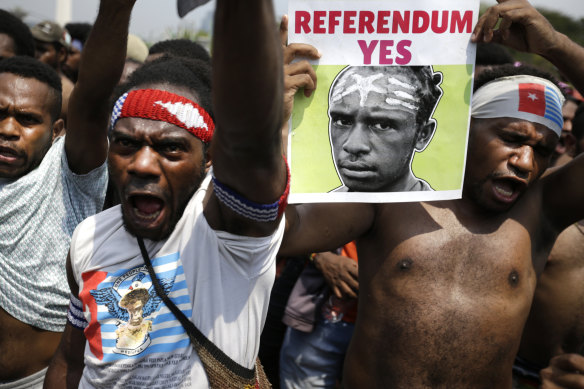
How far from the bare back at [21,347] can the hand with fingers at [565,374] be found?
2147 mm

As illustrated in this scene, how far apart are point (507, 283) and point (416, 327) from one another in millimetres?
469

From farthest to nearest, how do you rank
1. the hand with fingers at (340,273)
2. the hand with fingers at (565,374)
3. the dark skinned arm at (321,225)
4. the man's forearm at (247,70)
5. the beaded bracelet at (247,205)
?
1. the hand with fingers at (340,273)
2. the dark skinned arm at (321,225)
3. the hand with fingers at (565,374)
4. the beaded bracelet at (247,205)
5. the man's forearm at (247,70)

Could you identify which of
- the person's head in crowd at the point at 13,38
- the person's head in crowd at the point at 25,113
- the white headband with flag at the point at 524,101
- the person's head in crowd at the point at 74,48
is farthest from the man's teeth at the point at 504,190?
the person's head in crowd at the point at 74,48

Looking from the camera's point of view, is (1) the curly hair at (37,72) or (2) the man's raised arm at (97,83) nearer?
(2) the man's raised arm at (97,83)

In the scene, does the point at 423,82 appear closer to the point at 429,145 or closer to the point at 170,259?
the point at 429,145

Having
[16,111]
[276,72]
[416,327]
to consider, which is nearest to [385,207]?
[416,327]

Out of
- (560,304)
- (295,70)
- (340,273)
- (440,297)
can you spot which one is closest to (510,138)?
(440,297)

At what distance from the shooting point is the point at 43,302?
2641 mm

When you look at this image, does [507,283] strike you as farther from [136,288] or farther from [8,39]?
[8,39]

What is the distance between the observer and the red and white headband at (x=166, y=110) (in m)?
1.80

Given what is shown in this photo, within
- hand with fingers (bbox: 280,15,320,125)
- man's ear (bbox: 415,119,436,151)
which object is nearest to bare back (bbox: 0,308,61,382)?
hand with fingers (bbox: 280,15,320,125)

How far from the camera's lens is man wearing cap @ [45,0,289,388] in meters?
1.68

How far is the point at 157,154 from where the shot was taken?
1807 millimetres

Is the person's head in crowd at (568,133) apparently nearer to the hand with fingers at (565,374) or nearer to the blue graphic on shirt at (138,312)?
the hand with fingers at (565,374)
